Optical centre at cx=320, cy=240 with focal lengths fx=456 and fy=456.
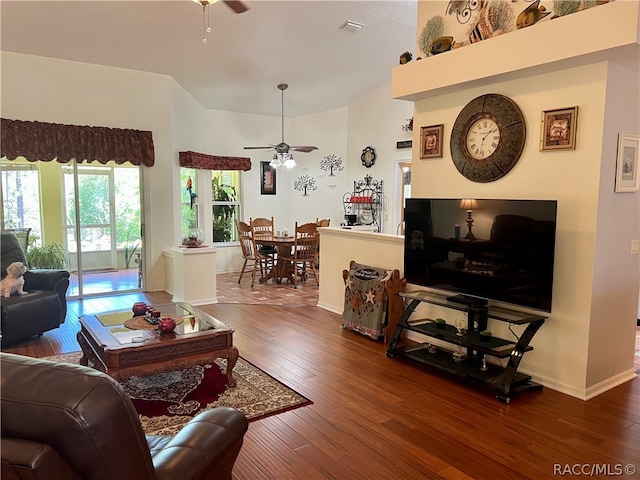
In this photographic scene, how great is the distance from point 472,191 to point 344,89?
186 inches

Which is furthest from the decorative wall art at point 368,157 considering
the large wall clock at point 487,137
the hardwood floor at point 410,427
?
the hardwood floor at point 410,427

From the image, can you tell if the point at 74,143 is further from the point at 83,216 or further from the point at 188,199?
the point at 188,199

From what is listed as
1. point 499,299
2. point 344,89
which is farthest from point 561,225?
point 344,89

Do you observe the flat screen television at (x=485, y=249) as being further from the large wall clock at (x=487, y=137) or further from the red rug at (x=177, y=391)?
the red rug at (x=177, y=391)

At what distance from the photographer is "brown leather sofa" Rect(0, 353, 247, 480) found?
3.39 feet

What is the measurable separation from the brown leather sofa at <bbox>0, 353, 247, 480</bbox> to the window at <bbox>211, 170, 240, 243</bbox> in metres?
7.49

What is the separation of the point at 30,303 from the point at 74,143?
2.50 meters

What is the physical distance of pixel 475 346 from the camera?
3396mm

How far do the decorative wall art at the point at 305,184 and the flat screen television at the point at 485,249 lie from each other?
5254mm

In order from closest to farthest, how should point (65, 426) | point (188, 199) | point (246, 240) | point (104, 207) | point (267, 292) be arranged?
point (65, 426) < point (104, 207) < point (267, 292) < point (246, 240) < point (188, 199)

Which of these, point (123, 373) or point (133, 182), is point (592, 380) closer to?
point (123, 373)

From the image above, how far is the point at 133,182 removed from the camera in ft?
21.9

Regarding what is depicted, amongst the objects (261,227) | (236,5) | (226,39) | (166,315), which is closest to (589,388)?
(166,315)

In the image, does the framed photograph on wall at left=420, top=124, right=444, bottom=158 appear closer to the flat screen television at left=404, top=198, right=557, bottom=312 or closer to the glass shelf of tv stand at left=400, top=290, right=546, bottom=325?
the flat screen television at left=404, top=198, right=557, bottom=312
